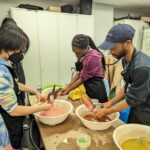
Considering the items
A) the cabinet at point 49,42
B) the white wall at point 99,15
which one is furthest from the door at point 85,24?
the white wall at point 99,15

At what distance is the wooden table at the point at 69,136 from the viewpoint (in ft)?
3.39

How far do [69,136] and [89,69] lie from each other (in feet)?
2.68

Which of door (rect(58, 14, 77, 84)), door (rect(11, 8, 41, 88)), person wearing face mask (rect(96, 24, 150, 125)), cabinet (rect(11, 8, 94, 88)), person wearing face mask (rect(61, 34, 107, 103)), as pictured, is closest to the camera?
person wearing face mask (rect(96, 24, 150, 125))

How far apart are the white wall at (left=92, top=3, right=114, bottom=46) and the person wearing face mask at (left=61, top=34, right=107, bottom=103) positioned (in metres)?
2.25


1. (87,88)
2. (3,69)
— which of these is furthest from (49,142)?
(87,88)

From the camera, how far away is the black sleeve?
1041 mm

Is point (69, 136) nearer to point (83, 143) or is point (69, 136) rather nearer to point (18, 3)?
point (83, 143)

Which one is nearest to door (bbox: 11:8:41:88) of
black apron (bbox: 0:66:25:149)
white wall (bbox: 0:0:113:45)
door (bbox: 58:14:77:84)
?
door (bbox: 58:14:77:84)

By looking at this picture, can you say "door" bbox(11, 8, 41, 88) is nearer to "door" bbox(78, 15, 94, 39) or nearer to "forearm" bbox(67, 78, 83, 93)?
"door" bbox(78, 15, 94, 39)

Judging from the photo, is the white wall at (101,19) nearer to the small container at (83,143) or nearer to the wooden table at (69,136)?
the wooden table at (69,136)

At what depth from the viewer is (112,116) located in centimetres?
134

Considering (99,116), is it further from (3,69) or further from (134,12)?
(134,12)

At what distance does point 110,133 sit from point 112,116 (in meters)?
0.19

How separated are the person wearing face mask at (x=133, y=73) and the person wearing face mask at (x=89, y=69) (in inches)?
21.5
